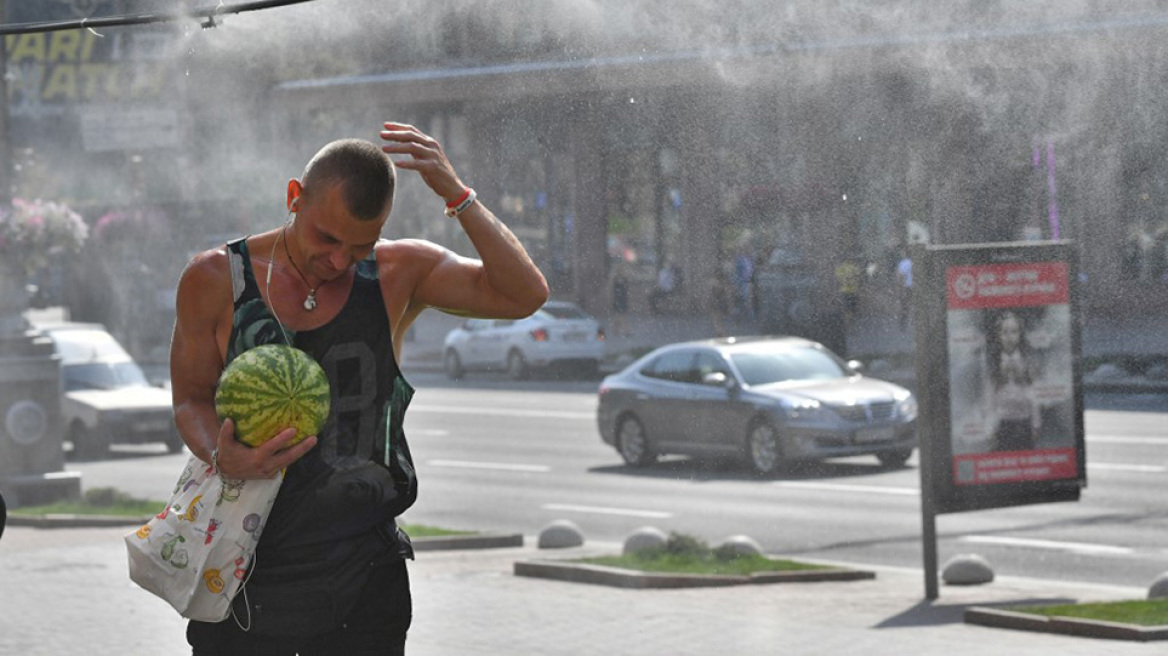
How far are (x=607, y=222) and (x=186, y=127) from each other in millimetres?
3253

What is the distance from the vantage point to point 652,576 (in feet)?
34.0

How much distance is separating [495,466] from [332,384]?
15.1 m

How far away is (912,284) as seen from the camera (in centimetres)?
979

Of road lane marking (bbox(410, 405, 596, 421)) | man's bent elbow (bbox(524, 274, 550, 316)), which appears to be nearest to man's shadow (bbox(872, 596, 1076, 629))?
man's bent elbow (bbox(524, 274, 550, 316))

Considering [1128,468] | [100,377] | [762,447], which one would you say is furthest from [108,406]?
[1128,468]

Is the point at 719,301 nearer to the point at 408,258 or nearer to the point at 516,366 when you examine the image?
the point at 408,258

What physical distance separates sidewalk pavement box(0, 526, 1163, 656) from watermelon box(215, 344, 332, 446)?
15.2ft

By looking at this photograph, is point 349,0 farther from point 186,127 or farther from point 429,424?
point 429,424

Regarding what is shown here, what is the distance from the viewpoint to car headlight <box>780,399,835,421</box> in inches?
488

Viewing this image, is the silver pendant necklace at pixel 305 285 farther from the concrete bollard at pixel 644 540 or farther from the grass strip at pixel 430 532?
the grass strip at pixel 430 532

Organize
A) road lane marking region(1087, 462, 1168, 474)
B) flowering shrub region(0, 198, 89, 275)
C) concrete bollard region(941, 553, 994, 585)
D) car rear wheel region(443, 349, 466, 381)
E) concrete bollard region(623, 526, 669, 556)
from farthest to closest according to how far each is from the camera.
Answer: car rear wheel region(443, 349, 466, 381)
flowering shrub region(0, 198, 89, 275)
road lane marking region(1087, 462, 1168, 474)
concrete bollard region(623, 526, 669, 556)
concrete bollard region(941, 553, 994, 585)

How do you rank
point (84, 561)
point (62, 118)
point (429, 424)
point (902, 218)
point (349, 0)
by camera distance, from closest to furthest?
point (349, 0) → point (902, 218) → point (84, 561) → point (62, 118) → point (429, 424)

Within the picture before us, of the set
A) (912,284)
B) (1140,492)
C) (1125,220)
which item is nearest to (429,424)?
(1140,492)

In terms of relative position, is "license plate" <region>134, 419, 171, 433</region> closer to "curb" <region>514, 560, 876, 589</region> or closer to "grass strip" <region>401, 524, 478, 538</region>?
"grass strip" <region>401, 524, 478, 538</region>
